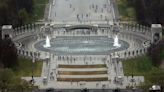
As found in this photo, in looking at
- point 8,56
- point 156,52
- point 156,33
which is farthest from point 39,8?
point 156,52

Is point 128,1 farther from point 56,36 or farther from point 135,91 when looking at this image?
point 135,91

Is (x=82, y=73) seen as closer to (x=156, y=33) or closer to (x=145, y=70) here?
(x=145, y=70)

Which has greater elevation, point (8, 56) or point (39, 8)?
point (39, 8)

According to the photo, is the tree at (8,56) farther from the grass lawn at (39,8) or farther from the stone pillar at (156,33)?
the grass lawn at (39,8)

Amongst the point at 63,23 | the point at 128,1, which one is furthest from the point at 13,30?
the point at 128,1

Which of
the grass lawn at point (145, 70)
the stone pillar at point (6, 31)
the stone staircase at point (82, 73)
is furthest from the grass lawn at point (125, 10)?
the stone staircase at point (82, 73)

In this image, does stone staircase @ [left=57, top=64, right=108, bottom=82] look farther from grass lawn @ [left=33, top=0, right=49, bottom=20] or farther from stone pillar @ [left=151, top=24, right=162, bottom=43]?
grass lawn @ [left=33, top=0, right=49, bottom=20]
